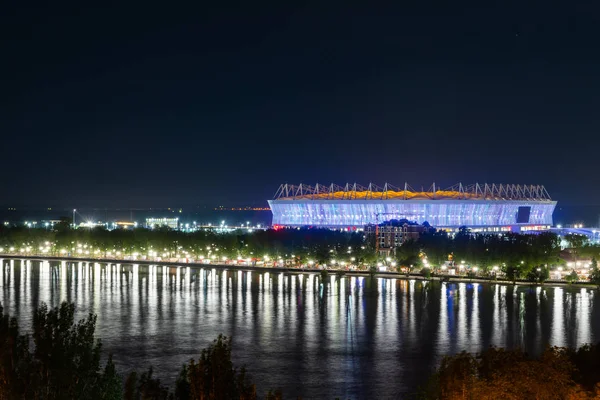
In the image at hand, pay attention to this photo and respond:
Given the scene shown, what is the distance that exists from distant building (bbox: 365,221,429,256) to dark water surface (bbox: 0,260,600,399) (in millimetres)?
9488

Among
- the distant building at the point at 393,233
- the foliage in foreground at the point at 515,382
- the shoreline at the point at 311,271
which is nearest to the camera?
the foliage in foreground at the point at 515,382

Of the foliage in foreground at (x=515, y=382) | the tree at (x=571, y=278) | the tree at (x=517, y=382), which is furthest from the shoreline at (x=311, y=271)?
the tree at (x=517, y=382)

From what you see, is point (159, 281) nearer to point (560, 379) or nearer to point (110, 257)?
point (110, 257)

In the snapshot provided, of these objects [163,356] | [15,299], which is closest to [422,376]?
[163,356]

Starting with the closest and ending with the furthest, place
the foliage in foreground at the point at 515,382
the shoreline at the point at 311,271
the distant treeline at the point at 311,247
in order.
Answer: the foliage in foreground at the point at 515,382
the shoreline at the point at 311,271
the distant treeline at the point at 311,247

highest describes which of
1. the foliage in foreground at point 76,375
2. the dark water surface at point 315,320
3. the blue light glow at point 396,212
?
the blue light glow at point 396,212

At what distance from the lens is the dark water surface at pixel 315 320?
1046 centimetres

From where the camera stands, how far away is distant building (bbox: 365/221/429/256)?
107 ft

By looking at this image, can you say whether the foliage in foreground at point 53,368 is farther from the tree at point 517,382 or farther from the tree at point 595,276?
the tree at point 595,276

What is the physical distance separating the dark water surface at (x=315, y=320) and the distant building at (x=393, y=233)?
9.49m

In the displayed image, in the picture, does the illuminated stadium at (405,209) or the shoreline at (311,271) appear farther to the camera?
the illuminated stadium at (405,209)

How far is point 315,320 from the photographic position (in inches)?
570

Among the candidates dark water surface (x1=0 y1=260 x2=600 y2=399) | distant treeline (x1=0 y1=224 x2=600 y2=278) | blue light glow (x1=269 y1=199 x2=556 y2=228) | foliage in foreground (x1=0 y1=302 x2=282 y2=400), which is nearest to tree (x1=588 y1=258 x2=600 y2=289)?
dark water surface (x1=0 y1=260 x2=600 y2=399)

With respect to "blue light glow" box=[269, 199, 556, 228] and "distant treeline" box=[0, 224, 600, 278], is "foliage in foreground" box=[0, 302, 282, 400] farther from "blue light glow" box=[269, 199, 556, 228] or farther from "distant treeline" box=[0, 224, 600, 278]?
"blue light glow" box=[269, 199, 556, 228]
